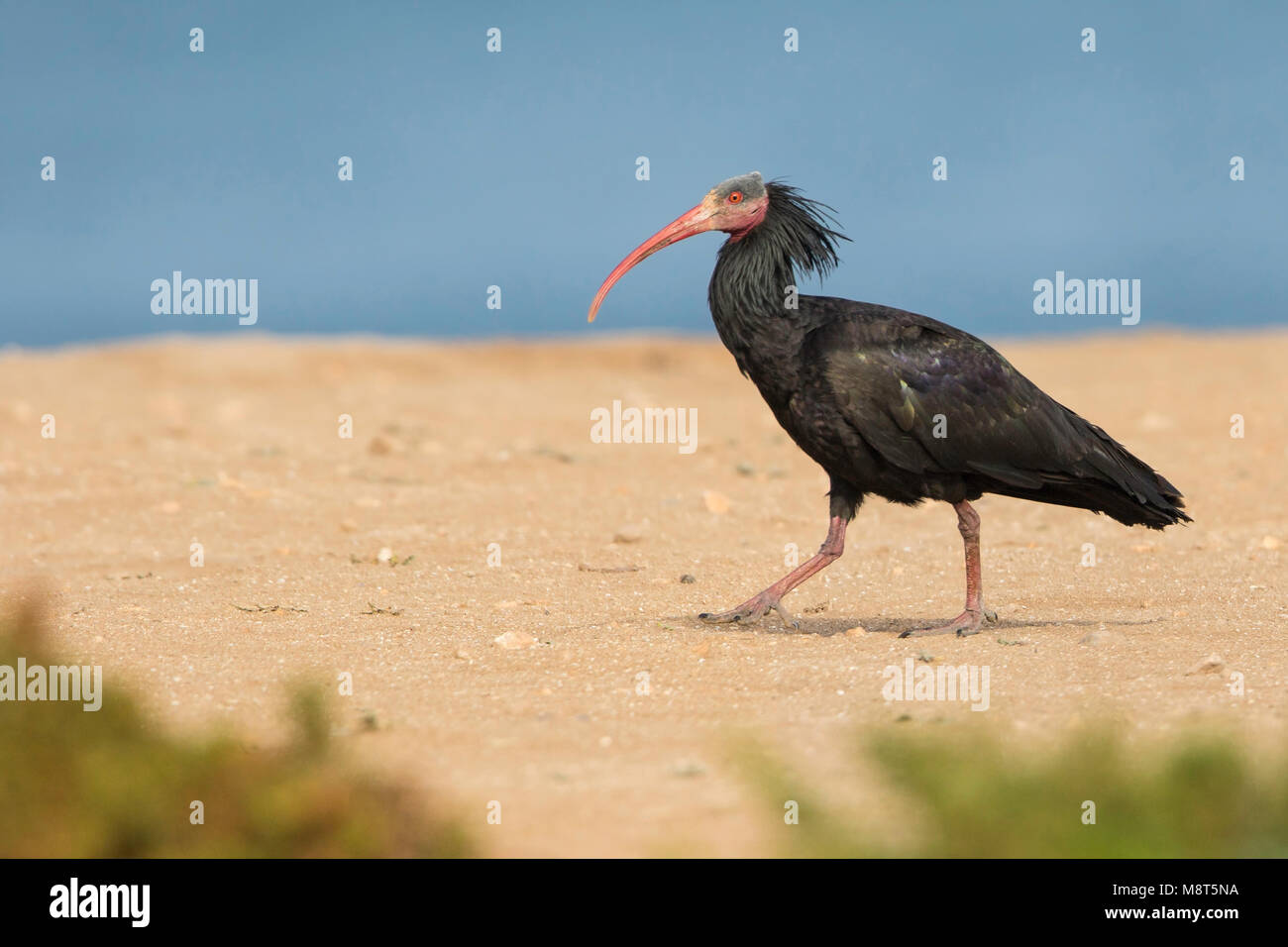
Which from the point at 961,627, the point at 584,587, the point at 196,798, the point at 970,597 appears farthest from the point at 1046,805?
the point at 584,587

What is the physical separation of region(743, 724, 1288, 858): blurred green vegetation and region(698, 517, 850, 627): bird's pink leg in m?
3.87

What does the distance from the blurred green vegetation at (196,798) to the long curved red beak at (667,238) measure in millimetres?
5055

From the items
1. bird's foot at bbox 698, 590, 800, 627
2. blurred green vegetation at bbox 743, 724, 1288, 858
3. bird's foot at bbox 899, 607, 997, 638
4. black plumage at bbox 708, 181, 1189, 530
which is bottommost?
blurred green vegetation at bbox 743, 724, 1288, 858

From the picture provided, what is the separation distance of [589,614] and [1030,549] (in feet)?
14.3

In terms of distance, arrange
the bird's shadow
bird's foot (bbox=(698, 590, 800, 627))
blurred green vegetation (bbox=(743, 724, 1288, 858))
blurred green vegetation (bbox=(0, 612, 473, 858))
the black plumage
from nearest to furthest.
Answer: blurred green vegetation (bbox=(743, 724, 1288, 858)) → blurred green vegetation (bbox=(0, 612, 473, 858)) → the black plumage → the bird's shadow → bird's foot (bbox=(698, 590, 800, 627))

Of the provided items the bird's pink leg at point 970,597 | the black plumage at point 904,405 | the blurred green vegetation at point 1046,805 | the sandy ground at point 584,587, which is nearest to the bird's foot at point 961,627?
the bird's pink leg at point 970,597

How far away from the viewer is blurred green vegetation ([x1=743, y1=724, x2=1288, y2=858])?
447 centimetres

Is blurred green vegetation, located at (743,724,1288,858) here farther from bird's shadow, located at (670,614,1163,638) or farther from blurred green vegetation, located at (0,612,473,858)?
bird's shadow, located at (670,614,1163,638)

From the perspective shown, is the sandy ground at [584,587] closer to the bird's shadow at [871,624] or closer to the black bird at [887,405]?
the bird's shadow at [871,624]

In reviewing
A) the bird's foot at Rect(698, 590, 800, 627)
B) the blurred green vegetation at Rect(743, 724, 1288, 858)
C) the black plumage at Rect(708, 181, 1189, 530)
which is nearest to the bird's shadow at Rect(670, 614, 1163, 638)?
the bird's foot at Rect(698, 590, 800, 627)

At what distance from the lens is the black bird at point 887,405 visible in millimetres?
8539

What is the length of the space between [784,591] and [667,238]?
8.00ft
